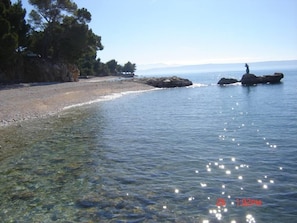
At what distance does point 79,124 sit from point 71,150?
8061mm

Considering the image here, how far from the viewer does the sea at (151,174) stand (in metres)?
7.89

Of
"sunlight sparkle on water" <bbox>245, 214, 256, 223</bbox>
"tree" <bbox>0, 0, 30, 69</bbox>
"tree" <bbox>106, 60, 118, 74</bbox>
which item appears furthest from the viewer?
"tree" <bbox>106, 60, 118, 74</bbox>

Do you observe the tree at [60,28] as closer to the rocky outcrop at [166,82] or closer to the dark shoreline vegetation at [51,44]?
the dark shoreline vegetation at [51,44]

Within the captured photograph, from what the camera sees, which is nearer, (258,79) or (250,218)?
(250,218)

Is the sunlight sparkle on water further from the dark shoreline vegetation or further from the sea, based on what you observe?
the dark shoreline vegetation

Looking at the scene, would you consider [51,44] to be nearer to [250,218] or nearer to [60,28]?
[60,28]

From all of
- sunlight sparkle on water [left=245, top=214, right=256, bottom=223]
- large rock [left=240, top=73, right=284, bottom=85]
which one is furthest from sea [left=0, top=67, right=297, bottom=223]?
large rock [left=240, top=73, right=284, bottom=85]

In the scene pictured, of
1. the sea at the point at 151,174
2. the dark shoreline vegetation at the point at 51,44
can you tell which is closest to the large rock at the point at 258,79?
the dark shoreline vegetation at the point at 51,44

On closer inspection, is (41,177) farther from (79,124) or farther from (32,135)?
(79,124)

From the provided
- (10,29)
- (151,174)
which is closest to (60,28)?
(10,29)

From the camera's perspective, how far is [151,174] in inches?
425

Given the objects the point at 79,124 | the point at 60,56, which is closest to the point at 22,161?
the point at 79,124

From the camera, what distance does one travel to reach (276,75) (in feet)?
230

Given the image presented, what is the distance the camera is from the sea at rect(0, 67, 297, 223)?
7.89 m
